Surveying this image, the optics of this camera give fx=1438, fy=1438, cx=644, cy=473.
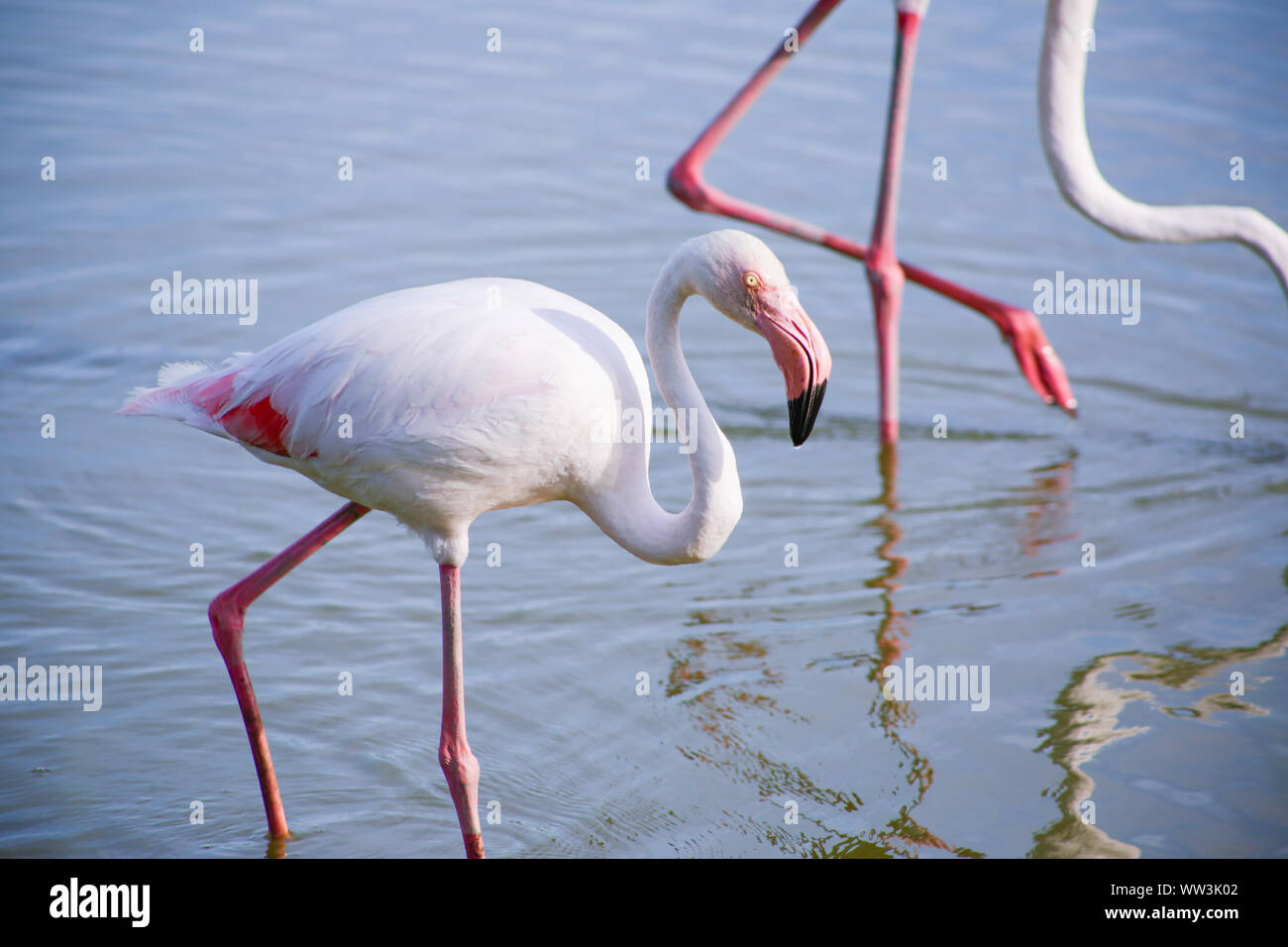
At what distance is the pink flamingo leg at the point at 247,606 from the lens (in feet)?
13.1

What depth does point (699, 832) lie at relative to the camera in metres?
4.01

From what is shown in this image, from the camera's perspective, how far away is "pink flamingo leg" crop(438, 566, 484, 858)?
381cm

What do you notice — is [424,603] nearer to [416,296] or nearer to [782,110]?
[416,296]

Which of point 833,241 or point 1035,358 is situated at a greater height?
point 833,241

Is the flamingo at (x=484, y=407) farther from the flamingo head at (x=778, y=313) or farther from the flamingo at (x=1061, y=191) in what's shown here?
the flamingo at (x=1061, y=191)

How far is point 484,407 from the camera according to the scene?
11.9ft

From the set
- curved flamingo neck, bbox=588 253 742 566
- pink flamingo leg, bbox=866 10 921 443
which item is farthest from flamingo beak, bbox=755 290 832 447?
pink flamingo leg, bbox=866 10 921 443

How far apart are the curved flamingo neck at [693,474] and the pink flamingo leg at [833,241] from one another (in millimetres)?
2362

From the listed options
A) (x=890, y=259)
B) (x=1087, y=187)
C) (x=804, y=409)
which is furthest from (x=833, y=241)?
(x=804, y=409)

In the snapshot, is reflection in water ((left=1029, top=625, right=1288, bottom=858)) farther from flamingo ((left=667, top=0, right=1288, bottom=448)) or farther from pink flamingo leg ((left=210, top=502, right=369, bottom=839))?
pink flamingo leg ((left=210, top=502, right=369, bottom=839))

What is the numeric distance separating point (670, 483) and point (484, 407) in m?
2.50

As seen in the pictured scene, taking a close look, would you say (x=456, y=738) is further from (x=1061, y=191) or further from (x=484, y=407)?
(x=1061, y=191)

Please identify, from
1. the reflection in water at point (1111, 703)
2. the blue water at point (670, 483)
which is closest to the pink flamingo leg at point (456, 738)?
the blue water at point (670, 483)

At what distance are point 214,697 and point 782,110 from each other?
6.69 metres
